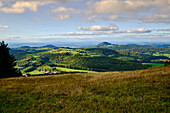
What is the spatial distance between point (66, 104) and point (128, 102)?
5.32m

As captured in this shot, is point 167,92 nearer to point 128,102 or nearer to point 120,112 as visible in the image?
point 128,102

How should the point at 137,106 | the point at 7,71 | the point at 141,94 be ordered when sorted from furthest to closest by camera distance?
the point at 7,71 → the point at 141,94 → the point at 137,106

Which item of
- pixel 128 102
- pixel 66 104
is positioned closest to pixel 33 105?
pixel 66 104

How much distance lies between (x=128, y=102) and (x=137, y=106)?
0.87 m

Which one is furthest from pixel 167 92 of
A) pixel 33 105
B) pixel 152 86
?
pixel 33 105

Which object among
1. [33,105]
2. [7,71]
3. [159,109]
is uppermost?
[159,109]

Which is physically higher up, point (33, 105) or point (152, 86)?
point (152, 86)

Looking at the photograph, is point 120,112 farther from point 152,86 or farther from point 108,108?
point 152,86

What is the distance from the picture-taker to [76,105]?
9914 millimetres

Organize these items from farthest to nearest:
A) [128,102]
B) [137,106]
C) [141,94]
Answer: [141,94]
[128,102]
[137,106]

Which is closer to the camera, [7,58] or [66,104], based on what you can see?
[66,104]

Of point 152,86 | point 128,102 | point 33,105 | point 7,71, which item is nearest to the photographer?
point 128,102

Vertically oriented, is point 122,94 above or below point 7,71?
above

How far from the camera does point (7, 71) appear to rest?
143 ft
